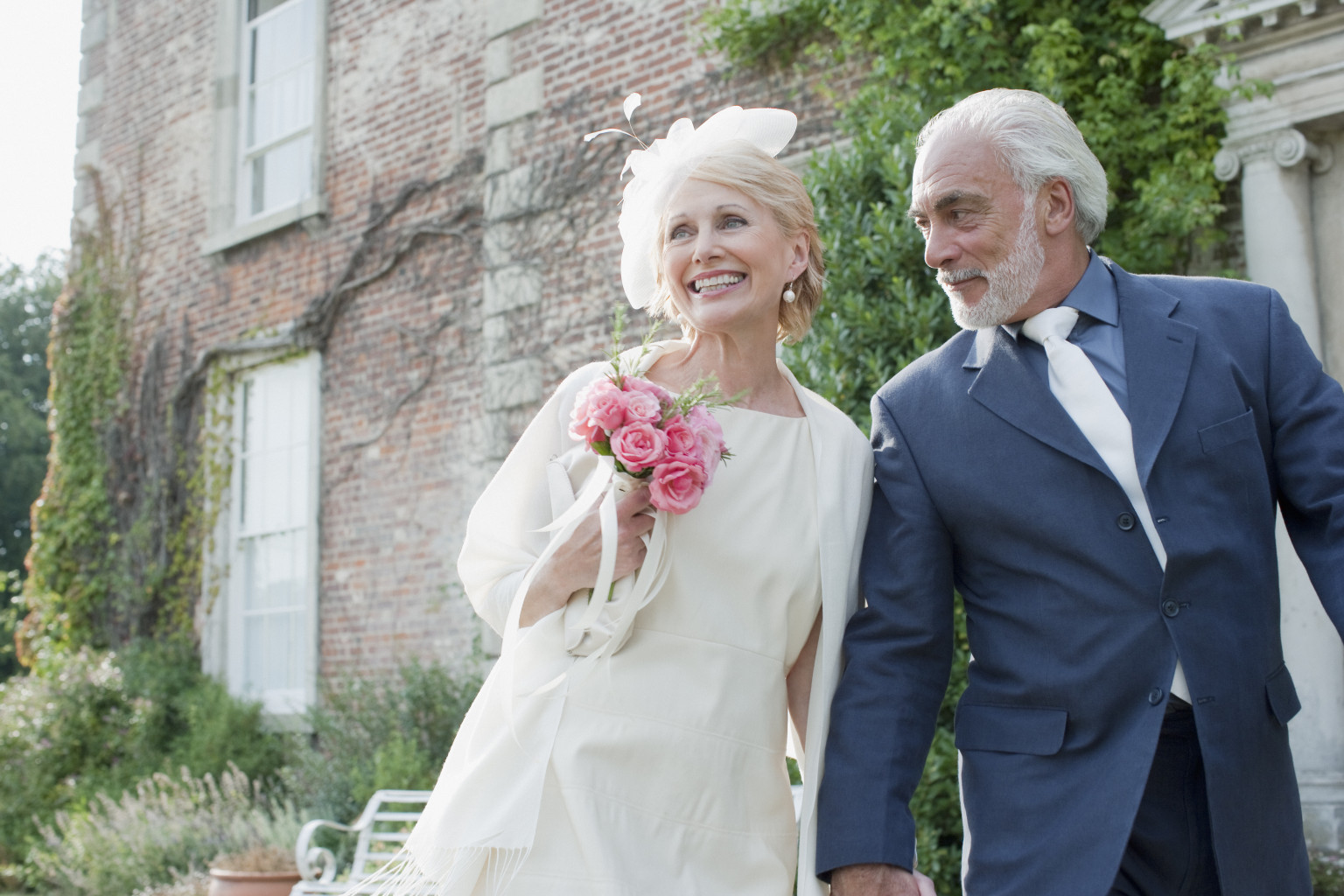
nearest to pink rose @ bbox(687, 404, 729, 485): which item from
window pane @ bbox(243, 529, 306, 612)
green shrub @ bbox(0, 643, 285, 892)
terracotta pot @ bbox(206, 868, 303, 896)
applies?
terracotta pot @ bbox(206, 868, 303, 896)

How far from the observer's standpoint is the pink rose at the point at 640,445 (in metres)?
2.22

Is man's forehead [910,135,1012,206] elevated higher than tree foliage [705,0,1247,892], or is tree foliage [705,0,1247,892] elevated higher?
tree foliage [705,0,1247,892]

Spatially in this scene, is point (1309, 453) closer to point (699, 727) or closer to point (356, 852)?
point (699, 727)

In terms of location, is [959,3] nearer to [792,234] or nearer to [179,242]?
[792,234]

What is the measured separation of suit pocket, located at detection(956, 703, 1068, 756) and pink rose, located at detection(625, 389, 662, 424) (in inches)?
31.5

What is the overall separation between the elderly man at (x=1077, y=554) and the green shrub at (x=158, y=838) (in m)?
5.30

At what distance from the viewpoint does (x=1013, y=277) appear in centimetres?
236

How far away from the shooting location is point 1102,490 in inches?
84.2

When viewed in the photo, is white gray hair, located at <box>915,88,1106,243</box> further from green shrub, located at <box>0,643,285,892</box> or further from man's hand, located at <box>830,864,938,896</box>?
green shrub, located at <box>0,643,285,892</box>

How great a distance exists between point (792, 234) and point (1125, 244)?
3329 millimetres

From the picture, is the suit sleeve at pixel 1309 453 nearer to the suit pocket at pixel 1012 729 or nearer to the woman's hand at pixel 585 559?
the suit pocket at pixel 1012 729

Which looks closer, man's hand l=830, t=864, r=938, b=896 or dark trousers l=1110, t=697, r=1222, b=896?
dark trousers l=1110, t=697, r=1222, b=896

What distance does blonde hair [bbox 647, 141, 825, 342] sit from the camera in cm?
263

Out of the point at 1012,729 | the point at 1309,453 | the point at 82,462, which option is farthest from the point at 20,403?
the point at 1309,453
